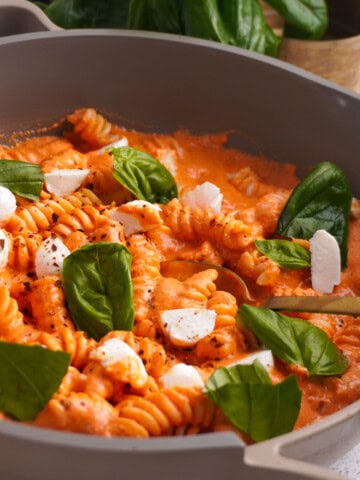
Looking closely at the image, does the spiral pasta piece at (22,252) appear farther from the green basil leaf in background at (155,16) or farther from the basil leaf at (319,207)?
the green basil leaf in background at (155,16)

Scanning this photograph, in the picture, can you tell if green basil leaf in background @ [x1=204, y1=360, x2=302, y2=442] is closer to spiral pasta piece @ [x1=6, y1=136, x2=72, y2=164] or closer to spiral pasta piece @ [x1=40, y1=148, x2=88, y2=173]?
spiral pasta piece @ [x1=40, y1=148, x2=88, y2=173]

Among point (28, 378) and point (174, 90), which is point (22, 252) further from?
point (174, 90)

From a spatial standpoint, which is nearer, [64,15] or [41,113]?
[41,113]

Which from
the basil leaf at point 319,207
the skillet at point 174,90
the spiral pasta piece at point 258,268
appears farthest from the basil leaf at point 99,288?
the skillet at point 174,90

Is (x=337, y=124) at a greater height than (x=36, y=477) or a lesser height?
greater

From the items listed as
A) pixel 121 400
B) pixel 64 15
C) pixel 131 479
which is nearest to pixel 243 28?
pixel 64 15

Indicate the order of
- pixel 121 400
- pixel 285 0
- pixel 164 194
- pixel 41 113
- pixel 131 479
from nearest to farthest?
pixel 131 479
pixel 121 400
pixel 164 194
pixel 41 113
pixel 285 0

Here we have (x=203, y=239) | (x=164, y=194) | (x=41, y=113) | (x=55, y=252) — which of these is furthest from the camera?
(x=41, y=113)

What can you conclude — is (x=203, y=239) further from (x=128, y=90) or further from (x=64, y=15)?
(x=64, y=15)
